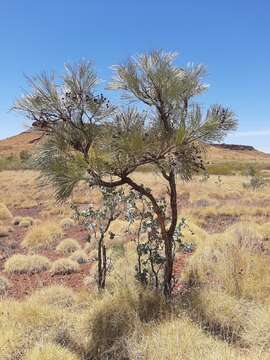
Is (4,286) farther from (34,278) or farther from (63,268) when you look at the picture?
(63,268)

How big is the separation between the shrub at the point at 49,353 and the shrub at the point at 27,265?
6424mm

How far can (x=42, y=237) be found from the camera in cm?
1614

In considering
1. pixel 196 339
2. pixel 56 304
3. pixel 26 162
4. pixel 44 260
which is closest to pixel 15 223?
pixel 44 260

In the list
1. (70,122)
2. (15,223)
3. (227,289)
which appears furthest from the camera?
(15,223)

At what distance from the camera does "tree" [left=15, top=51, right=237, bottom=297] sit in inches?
235

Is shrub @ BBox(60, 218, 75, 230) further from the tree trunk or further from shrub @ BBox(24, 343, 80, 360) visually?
shrub @ BBox(24, 343, 80, 360)

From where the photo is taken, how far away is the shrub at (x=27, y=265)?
1181cm

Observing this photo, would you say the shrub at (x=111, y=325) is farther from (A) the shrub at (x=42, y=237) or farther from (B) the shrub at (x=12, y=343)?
(A) the shrub at (x=42, y=237)

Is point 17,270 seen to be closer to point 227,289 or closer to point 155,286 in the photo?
point 155,286

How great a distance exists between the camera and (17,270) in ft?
Result: 38.8

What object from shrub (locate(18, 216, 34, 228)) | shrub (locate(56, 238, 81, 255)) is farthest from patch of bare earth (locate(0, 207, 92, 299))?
shrub (locate(18, 216, 34, 228))

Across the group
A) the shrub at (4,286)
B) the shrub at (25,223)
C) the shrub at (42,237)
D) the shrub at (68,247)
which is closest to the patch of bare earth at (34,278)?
the shrub at (4,286)

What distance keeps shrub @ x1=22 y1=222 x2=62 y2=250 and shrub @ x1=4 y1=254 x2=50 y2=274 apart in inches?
121

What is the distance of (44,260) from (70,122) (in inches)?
263
